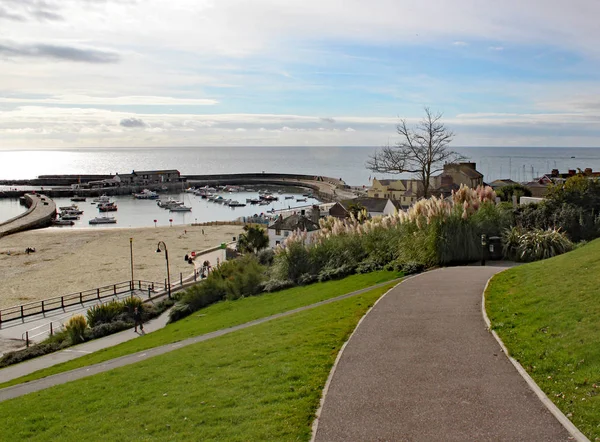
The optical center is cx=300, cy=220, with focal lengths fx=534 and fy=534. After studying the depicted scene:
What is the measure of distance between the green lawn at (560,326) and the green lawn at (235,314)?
16.1 feet

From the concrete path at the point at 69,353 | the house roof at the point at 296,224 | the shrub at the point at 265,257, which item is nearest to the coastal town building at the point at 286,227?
the house roof at the point at 296,224

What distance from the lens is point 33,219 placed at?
75.7 meters

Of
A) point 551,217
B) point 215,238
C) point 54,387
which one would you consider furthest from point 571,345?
point 215,238

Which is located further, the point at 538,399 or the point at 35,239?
the point at 35,239

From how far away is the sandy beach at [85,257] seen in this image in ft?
117

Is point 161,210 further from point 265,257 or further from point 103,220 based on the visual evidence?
point 265,257

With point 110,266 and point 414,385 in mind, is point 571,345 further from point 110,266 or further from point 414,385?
point 110,266

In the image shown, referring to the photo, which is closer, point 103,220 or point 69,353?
point 69,353

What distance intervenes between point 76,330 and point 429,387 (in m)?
16.5

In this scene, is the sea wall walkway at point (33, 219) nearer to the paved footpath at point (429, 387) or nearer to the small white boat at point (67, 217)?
the small white boat at point (67, 217)

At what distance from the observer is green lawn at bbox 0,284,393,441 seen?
24.1ft

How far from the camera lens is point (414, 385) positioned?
26.2ft

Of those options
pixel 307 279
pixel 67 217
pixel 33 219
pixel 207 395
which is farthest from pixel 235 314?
pixel 67 217

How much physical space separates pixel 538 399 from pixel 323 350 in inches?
152
